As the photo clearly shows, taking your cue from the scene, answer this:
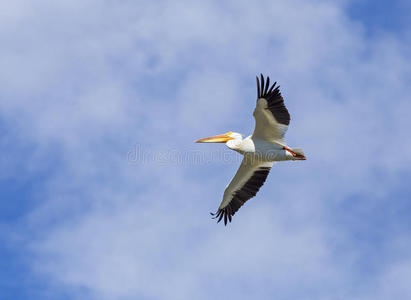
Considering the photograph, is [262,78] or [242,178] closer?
[262,78]

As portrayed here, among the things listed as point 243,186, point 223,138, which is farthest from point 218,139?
point 243,186

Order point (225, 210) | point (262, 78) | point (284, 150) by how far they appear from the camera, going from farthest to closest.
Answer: point (225, 210) < point (284, 150) < point (262, 78)

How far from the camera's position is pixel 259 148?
16.5m

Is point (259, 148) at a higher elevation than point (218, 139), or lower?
lower

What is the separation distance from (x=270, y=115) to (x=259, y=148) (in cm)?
114

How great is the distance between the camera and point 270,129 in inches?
632

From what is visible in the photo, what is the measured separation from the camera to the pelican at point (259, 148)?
15.5m

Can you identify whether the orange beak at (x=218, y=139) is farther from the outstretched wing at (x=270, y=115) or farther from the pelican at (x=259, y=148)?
the outstretched wing at (x=270, y=115)

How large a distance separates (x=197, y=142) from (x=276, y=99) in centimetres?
328

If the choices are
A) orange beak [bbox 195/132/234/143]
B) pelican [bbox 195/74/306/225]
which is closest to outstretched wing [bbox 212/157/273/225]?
pelican [bbox 195/74/306/225]

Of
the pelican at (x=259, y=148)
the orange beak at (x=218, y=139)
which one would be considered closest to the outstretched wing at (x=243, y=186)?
the pelican at (x=259, y=148)

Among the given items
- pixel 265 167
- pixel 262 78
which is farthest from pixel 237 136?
pixel 262 78

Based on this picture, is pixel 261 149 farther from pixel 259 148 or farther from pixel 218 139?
pixel 218 139

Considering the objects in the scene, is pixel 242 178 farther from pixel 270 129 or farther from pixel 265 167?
pixel 270 129
